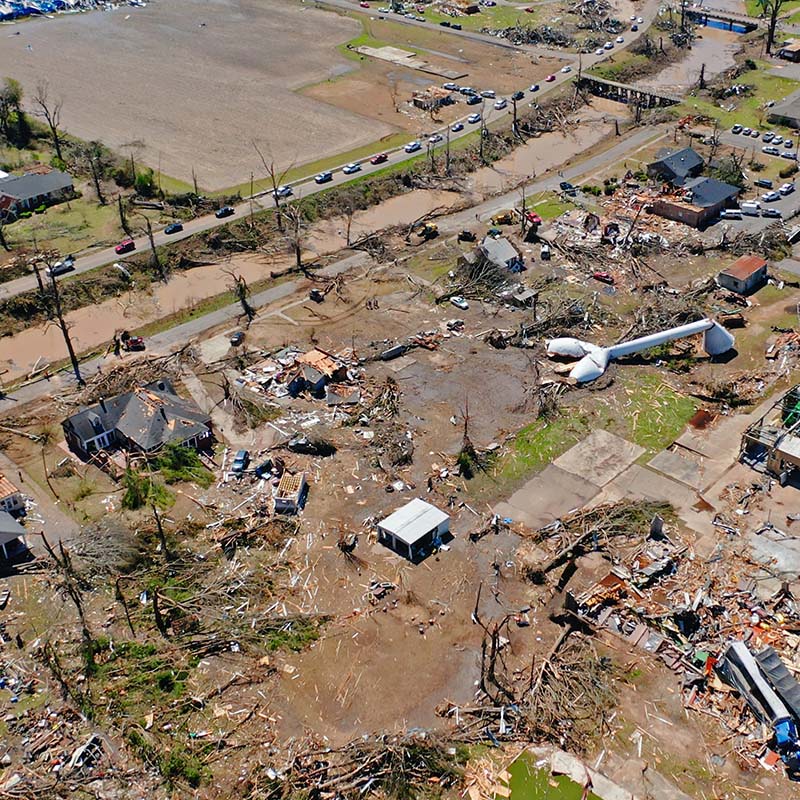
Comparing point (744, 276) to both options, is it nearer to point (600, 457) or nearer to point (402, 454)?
point (600, 457)

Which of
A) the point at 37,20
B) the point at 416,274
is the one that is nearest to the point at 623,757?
the point at 416,274

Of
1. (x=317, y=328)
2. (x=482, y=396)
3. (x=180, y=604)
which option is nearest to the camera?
(x=180, y=604)

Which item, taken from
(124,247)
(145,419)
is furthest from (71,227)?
(145,419)

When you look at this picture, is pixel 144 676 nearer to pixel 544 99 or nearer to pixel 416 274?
pixel 416 274

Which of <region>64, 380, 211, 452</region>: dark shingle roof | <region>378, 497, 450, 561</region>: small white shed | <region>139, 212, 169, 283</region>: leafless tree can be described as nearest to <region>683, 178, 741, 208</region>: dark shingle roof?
<region>378, 497, 450, 561</region>: small white shed

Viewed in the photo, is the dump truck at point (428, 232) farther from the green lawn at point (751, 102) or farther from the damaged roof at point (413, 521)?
the green lawn at point (751, 102)

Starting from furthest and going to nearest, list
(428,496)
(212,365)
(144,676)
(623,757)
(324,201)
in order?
1. (324,201)
2. (212,365)
3. (428,496)
4. (144,676)
5. (623,757)

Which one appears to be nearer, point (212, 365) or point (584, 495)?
point (584, 495)
